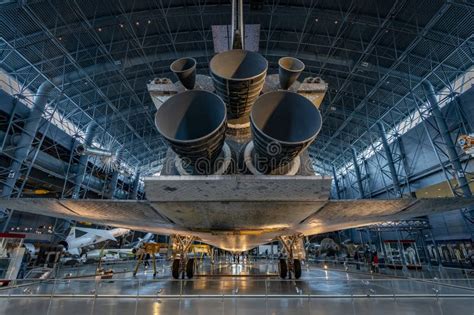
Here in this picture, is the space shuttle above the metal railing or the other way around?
above

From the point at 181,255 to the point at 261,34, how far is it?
16764mm

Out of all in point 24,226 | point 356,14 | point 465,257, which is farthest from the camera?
point 24,226

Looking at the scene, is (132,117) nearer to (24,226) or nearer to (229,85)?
(24,226)

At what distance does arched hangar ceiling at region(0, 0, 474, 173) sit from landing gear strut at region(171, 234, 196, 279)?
11694 mm

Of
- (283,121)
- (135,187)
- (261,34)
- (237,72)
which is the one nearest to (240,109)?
(237,72)

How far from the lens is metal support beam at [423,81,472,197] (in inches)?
629

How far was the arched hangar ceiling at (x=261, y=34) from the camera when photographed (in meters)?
14.6

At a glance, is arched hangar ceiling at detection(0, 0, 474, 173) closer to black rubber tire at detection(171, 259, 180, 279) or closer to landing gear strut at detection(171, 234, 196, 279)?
landing gear strut at detection(171, 234, 196, 279)

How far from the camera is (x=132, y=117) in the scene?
2806cm

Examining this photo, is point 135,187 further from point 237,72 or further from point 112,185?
point 237,72

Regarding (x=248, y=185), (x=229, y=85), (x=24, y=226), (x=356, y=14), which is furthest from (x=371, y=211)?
(x=24, y=226)

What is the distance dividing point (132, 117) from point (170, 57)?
37.1ft

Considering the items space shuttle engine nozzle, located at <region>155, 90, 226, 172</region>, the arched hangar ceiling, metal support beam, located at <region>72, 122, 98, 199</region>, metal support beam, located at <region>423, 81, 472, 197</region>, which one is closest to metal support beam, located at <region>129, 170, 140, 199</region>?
metal support beam, located at <region>72, 122, 98, 199</region>

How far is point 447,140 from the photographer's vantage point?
57.1 feet
